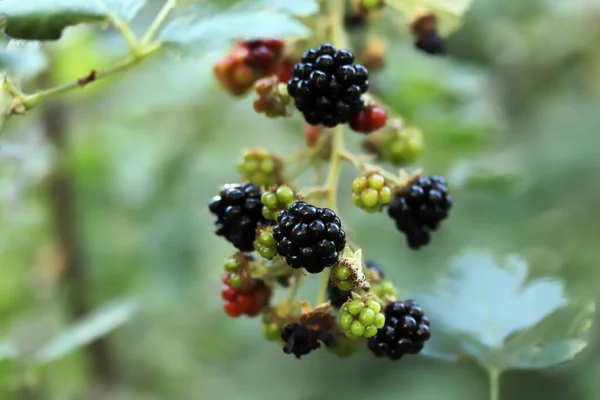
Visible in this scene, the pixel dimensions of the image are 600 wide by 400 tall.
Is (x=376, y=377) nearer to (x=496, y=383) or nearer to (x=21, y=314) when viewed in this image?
(x=21, y=314)

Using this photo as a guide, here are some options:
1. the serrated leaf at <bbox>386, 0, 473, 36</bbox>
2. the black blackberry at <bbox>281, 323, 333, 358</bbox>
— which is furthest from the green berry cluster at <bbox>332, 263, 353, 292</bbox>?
the serrated leaf at <bbox>386, 0, 473, 36</bbox>

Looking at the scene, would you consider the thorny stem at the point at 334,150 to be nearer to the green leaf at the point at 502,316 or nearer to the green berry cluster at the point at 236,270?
the green berry cluster at the point at 236,270

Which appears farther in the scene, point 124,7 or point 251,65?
point 251,65

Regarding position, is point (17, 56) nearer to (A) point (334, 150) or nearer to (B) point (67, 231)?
(A) point (334, 150)

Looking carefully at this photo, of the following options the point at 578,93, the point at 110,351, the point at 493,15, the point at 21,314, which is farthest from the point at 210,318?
the point at 578,93

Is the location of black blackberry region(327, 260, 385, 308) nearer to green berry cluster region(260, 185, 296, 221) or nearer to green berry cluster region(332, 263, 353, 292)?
green berry cluster region(332, 263, 353, 292)

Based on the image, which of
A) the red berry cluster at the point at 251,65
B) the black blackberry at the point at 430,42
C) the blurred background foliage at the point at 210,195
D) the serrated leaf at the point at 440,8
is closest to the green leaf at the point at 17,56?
the red berry cluster at the point at 251,65

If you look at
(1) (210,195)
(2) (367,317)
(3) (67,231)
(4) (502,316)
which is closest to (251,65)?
(2) (367,317)
